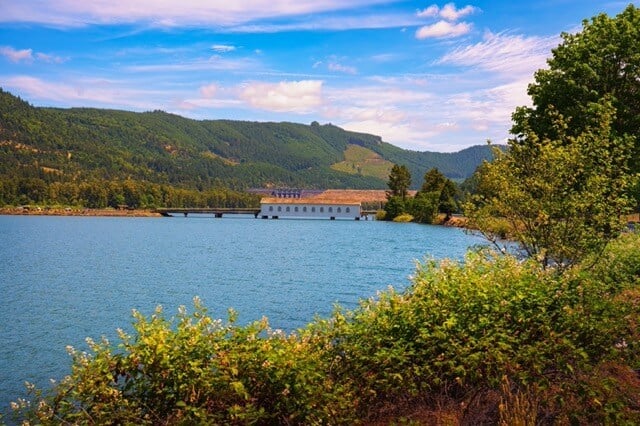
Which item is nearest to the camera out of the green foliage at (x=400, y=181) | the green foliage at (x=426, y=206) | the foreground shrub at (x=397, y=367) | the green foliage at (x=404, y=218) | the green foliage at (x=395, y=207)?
the foreground shrub at (x=397, y=367)

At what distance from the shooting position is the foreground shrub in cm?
986

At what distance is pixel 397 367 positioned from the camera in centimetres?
1052

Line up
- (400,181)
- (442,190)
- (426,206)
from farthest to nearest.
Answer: (400,181)
(442,190)
(426,206)

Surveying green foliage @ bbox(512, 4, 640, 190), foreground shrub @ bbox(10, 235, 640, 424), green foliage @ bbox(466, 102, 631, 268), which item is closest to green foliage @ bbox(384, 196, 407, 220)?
green foliage @ bbox(512, 4, 640, 190)

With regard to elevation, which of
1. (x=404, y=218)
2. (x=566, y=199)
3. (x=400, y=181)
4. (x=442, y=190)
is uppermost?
(x=400, y=181)

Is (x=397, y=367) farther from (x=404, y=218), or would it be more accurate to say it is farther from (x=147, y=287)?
(x=404, y=218)

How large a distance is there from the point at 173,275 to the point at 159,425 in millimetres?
42773

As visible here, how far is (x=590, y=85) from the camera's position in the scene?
40250 millimetres

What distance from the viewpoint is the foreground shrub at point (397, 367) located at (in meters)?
9.86

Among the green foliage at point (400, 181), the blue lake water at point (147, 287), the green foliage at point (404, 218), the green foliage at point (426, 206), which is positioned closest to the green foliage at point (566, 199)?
the blue lake water at point (147, 287)

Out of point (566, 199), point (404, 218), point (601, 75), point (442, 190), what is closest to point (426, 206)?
point (442, 190)

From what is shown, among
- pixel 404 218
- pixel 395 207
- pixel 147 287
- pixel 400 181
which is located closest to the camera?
pixel 147 287

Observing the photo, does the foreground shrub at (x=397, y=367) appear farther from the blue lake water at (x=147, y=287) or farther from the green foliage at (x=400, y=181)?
the green foliage at (x=400, y=181)

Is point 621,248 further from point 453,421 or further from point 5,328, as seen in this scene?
point 5,328
